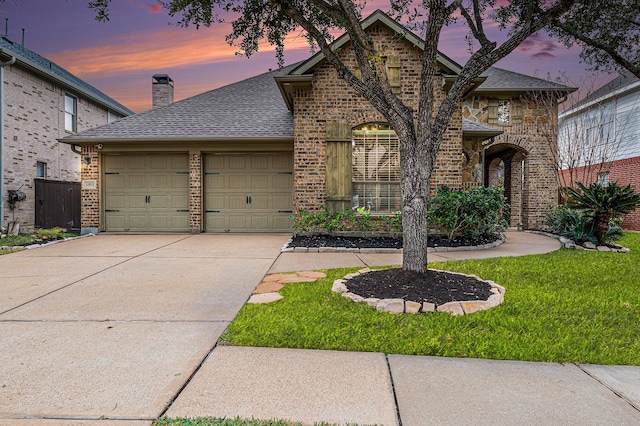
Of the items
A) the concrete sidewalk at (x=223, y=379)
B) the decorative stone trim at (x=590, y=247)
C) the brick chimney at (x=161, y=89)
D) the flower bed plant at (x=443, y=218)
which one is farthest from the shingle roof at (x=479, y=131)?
the brick chimney at (x=161, y=89)

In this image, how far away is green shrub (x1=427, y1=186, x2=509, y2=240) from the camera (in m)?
8.05

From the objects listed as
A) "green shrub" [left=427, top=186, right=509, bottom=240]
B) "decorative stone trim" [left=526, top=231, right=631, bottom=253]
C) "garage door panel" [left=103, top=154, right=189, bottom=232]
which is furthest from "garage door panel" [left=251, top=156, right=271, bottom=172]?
"decorative stone trim" [left=526, top=231, right=631, bottom=253]

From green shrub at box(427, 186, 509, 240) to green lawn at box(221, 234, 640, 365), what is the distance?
136 inches

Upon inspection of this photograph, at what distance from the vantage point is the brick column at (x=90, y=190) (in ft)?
35.3

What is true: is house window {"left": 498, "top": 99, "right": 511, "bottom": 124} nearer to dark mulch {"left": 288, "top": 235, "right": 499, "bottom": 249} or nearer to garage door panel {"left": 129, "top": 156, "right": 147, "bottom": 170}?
dark mulch {"left": 288, "top": 235, "right": 499, "bottom": 249}

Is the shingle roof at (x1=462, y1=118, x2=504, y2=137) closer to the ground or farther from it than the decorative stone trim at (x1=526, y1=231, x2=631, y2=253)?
farther from it

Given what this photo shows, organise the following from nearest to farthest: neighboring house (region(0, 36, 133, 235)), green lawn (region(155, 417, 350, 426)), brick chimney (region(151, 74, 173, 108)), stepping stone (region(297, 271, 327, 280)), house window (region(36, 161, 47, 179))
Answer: green lawn (region(155, 417, 350, 426)) < stepping stone (region(297, 271, 327, 280)) < neighboring house (region(0, 36, 133, 235)) < house window (region(36, 161, 47, 179)) < brick chimney (region(151, 74, 173, 108))

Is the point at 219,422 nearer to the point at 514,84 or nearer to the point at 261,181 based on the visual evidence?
the point at 261,181

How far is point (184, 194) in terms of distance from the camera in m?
11.0

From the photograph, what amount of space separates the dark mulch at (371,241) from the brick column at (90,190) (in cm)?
632

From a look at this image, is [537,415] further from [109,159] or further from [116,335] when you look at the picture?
[109,159]

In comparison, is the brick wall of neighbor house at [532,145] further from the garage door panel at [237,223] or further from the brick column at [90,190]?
the brick column at [90,190]

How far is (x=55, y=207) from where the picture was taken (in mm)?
13008

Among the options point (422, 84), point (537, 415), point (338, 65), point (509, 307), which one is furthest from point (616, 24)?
point (537, 415)
